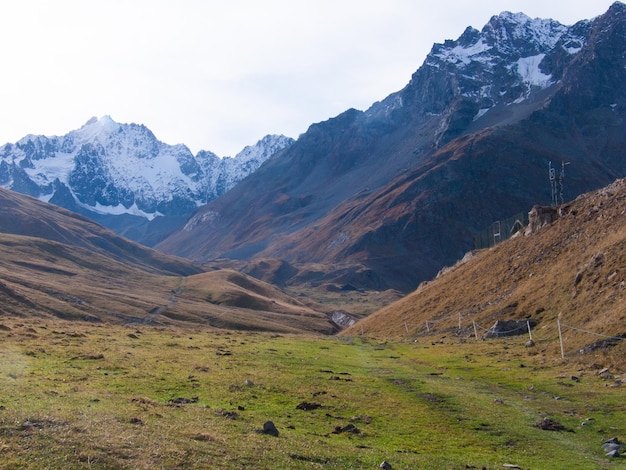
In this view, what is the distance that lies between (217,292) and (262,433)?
Result: 456ft

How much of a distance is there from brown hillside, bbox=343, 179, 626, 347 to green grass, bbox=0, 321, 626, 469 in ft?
20.9

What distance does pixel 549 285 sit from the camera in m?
60.2

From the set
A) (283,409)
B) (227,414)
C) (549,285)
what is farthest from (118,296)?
(227,414)

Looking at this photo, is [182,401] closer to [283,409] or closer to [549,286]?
[283,409]

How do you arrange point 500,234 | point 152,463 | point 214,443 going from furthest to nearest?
1. point 500,234
2. point 214,443
3. point 152,463

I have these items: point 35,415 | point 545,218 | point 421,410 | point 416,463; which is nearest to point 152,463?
point 35,415

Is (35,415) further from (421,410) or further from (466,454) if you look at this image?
(421,410)

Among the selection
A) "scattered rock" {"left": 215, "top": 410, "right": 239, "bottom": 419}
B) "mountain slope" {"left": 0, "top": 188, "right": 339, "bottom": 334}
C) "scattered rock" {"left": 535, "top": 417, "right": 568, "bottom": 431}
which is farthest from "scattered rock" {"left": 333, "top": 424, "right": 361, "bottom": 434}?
"mountain slope" {"left": 0, "top": 188, "right": 339, "bottom": 334}

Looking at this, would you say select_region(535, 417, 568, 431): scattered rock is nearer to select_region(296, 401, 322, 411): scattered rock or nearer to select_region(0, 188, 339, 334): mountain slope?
select_region(296, 401, 322, 411): scattered rock

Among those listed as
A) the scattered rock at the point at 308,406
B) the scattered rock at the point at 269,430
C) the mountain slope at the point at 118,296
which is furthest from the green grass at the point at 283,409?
the mountain slope at the point at 118,296

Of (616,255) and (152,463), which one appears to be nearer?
(152,463)

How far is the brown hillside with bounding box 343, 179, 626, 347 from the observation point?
4791 centimetres

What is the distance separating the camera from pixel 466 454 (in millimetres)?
22656

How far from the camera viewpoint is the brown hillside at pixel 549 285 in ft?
157
